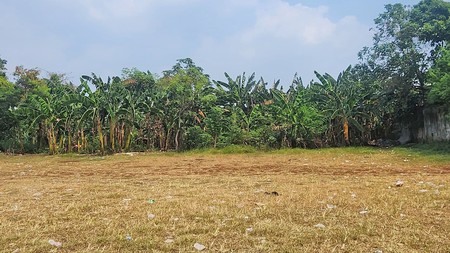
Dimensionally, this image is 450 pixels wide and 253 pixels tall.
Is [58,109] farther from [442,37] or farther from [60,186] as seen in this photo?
[442,37]

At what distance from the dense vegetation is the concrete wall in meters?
0.46

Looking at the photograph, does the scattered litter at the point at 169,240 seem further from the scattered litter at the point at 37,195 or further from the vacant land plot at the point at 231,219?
the scattered litter at the point at 37,195

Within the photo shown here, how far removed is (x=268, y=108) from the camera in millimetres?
19656

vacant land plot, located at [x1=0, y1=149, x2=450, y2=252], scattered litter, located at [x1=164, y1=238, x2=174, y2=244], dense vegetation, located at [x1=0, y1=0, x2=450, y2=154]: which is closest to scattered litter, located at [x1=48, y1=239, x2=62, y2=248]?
vacant land plot, located at [x1=0, y1=149, x2=450, y2=252]

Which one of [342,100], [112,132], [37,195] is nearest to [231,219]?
[37,195]

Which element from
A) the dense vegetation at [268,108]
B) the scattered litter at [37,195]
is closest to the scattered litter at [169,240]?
the scattered litter at [37,195]

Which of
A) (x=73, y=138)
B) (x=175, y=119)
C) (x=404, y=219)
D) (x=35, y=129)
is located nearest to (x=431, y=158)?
(x=404, y=219)

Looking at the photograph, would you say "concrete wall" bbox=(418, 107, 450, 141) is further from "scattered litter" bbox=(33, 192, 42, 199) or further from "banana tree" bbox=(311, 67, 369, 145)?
"scattered litter" bbox=(33, 192, 42, 199)

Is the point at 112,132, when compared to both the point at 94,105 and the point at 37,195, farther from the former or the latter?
the point at 37,195

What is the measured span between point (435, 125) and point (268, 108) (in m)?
8.16

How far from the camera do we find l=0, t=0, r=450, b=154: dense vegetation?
710 inches

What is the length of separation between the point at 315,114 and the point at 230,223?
15140 millimetres

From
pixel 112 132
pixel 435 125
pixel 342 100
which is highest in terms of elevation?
pixel 342 100

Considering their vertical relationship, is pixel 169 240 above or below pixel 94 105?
below
